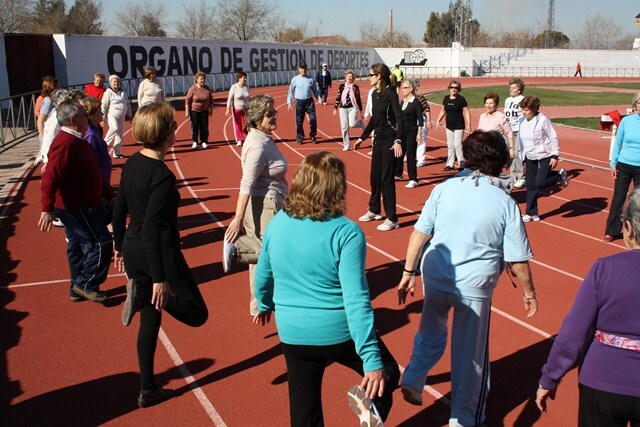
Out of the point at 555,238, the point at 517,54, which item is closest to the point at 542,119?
the point at 555,238

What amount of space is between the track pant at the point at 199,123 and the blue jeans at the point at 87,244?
10565 mm

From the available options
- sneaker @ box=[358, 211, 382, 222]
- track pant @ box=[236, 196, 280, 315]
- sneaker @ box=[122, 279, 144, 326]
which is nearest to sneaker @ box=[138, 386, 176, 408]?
sneaker @ box=[122, 279, 144, 326]

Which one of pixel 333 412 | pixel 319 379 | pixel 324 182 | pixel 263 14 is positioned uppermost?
pixel 263 14

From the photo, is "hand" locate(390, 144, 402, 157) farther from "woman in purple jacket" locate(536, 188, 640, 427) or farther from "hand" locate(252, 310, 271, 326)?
"woman in purple jacket" locate(536, 188, 640, 427)

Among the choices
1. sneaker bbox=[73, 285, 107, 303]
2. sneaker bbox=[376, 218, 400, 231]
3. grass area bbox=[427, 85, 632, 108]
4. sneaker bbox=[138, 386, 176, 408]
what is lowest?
sneaker bbox=[138, 386, 176, 408]

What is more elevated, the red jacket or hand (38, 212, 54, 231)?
the red jacket

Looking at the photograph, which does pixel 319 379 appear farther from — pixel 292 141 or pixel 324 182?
pixel 292 141

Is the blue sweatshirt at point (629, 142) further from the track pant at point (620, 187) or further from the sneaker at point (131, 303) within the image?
the sneaker at point (131, 303)

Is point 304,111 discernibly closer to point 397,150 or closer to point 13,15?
point 397,150

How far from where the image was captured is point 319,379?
3.51 meters

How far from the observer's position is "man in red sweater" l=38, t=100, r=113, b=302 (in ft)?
20.9

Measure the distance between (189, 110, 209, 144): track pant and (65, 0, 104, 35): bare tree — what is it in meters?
45.0

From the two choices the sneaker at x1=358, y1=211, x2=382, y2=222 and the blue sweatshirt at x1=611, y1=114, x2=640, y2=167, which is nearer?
the blue sweatshirt at x1=611, y1=114, x2=640, y2=167

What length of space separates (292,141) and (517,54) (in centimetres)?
5807
